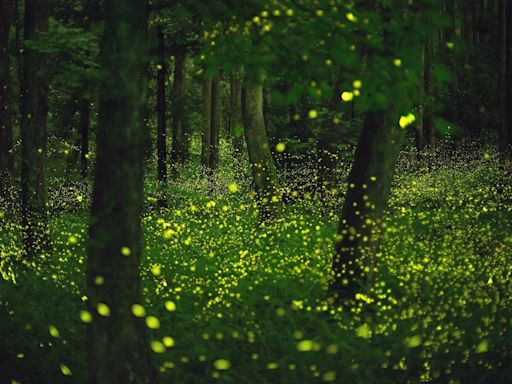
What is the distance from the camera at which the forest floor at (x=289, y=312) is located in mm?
6395

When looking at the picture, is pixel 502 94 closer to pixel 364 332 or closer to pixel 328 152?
pixel 328 152

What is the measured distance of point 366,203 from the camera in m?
7.91

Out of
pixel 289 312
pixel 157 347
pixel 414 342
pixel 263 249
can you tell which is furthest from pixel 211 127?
pixel 414 342

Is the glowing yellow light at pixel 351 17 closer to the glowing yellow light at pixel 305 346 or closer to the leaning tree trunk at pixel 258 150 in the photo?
the glowing yellow light at pixel 305 346

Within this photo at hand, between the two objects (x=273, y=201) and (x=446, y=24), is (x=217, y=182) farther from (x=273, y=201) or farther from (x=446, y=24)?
(x=446, y=24)

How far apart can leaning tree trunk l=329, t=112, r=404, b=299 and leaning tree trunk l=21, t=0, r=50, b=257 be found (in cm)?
632

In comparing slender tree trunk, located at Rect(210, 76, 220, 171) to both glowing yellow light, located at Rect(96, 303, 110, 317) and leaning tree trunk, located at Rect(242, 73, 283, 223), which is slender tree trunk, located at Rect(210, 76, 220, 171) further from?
glowing yellow light, located at Rect(96, 303, 110, 317)

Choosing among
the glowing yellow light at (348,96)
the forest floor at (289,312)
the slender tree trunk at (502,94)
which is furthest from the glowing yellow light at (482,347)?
the slender tree trunk at (502,94)

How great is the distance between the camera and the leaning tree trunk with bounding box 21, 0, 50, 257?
1148cm

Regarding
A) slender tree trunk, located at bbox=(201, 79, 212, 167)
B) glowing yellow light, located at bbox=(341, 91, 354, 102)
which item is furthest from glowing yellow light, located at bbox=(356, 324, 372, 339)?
slender tree trunk, located at bbox=(201, 79, 212, 167)

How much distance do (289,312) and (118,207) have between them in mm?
3106

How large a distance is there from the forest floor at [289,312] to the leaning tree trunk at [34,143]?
20.8 inches

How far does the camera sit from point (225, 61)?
5.07m

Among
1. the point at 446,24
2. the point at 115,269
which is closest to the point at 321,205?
the point at 115,269
